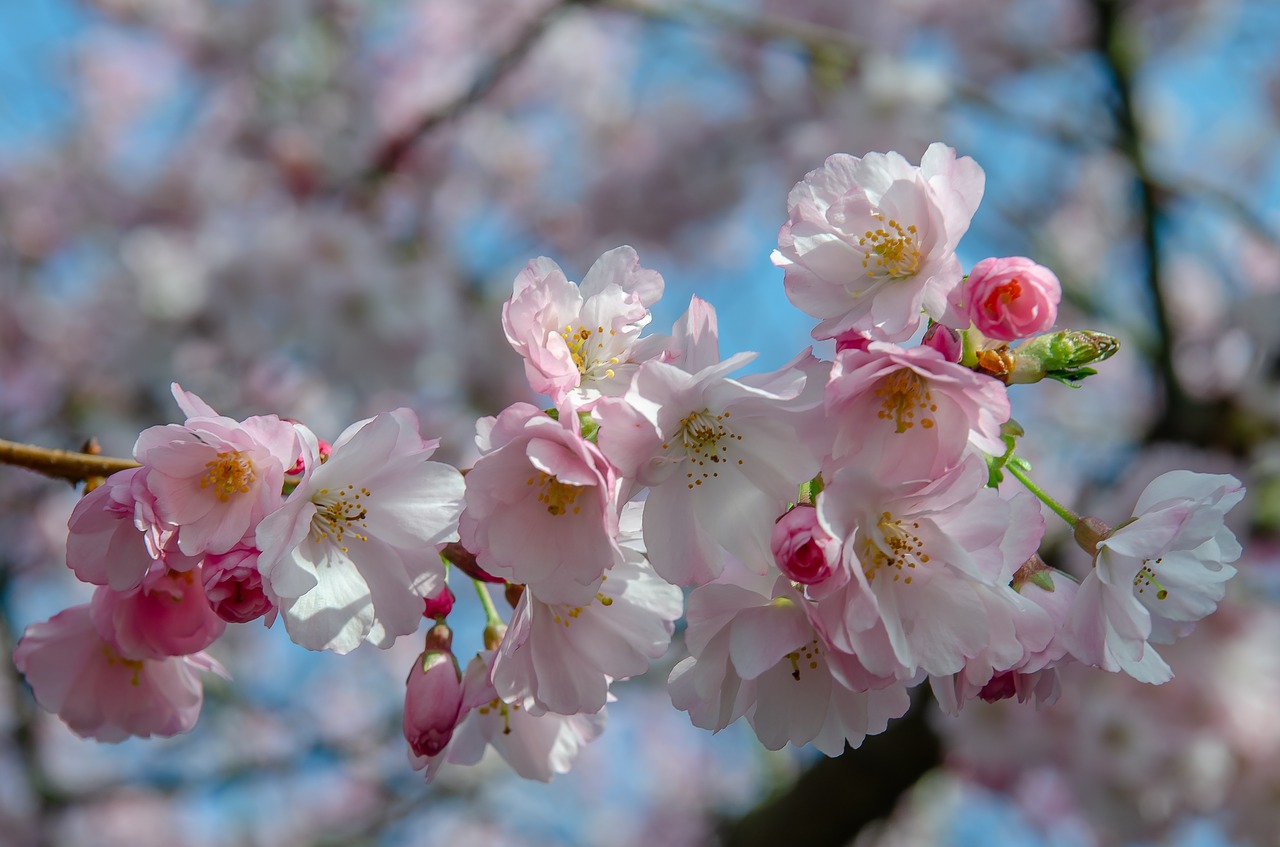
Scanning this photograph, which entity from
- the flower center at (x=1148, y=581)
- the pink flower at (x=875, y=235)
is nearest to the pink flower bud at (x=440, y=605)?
the pink flower at (x=875, y=235)

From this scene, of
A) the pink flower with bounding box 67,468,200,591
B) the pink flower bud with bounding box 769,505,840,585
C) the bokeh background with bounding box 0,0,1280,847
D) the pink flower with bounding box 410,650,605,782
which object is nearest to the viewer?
the pink flower bud with bounding box 769,505,840,585

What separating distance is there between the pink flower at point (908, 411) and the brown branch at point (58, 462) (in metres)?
0.80

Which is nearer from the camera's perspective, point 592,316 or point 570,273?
point 592,316

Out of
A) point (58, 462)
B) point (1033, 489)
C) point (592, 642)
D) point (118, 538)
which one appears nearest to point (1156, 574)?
point (1033, 489)

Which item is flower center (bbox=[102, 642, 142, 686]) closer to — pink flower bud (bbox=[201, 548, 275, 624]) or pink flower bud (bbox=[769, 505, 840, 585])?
pink flower bud (bbox=[201, 548, 275, 624])

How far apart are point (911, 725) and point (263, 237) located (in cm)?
355

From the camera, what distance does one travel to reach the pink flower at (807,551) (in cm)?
88

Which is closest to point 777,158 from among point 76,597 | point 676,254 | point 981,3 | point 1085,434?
point 676,254

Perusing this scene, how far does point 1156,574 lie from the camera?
107cm

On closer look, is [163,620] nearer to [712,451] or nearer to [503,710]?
[503,710]

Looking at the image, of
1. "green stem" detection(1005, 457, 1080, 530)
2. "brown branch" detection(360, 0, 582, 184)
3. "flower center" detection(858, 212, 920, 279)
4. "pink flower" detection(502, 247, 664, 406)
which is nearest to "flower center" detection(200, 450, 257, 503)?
"pink flower" detection(502, 247, 664, 406)

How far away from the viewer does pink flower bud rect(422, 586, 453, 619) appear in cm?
111

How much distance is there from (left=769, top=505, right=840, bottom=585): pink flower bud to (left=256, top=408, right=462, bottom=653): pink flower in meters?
0.33

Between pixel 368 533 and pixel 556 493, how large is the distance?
0.22m
